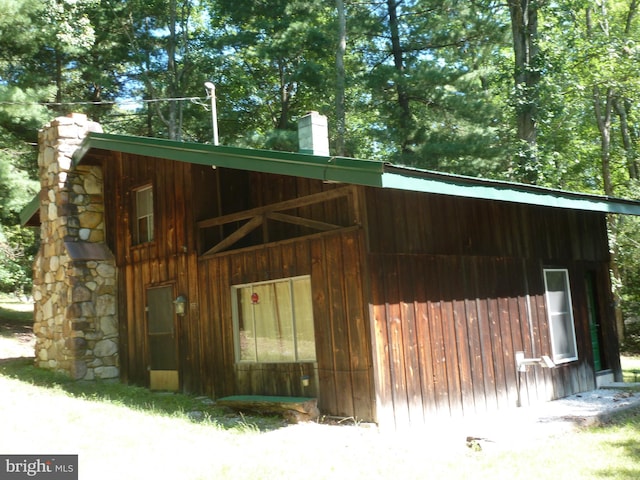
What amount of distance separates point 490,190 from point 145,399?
5634 millimetres

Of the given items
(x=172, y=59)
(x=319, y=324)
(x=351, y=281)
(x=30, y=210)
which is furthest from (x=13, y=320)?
(x=351, y=281)

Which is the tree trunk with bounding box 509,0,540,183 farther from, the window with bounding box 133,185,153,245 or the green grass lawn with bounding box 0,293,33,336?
the green grass lawn with bounding box 0,293,33,336

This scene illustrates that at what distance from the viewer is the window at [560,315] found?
9688mm

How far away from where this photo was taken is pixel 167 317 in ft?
33.7

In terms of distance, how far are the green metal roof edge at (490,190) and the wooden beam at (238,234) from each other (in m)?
2.73

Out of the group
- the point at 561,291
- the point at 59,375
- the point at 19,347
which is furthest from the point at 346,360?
the point at 19,347

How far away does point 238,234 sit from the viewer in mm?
8828

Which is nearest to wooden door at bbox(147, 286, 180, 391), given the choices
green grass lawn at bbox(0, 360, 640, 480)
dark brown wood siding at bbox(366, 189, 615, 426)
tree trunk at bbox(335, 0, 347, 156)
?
green grass lawn at bbox(0, 360, 640, 480)

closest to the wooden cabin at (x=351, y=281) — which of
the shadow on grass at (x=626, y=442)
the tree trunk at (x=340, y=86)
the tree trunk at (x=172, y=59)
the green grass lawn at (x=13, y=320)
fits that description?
the shadow on grass at (x=626, y=442)

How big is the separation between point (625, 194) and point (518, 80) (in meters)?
5.10

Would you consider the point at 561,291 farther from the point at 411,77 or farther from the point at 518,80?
the point at 411,77

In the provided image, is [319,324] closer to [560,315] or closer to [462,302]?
[462,302]

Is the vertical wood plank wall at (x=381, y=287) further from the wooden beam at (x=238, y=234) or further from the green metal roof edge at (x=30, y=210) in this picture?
the green metal roof edge at (x=30, y=210)

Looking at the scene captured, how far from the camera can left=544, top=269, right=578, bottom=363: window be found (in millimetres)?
9688
